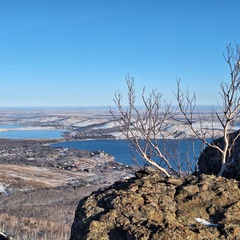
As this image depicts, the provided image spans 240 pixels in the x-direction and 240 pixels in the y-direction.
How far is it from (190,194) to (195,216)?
0.38 meters

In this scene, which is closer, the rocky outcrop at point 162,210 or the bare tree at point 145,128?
the rocky outcrop at point 162,210

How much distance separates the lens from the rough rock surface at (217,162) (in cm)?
579

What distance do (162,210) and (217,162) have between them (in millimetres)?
2753

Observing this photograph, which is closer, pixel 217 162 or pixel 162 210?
pixel 162 210

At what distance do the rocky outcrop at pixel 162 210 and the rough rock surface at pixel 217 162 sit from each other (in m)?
1.16

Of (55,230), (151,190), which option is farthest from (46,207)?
(151,190)

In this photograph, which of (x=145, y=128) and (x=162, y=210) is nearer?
(x=162, y=210)

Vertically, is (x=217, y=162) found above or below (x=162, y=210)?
above

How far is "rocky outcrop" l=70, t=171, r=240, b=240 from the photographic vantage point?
3.66 meters

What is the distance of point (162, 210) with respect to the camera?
4125 millimetres

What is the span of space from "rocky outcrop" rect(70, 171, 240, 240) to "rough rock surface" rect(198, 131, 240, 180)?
1.16m

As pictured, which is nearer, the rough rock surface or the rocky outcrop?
the rocky outcrop

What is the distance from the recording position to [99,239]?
3758 millimetres

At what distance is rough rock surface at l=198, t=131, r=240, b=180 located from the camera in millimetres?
5788
